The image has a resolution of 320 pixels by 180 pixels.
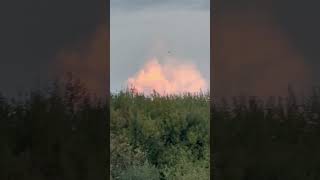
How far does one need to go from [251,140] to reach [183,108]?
3.48 meters

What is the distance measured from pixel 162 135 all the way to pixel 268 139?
347 cm

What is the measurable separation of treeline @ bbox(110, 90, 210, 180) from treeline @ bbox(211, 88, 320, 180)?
126 inches

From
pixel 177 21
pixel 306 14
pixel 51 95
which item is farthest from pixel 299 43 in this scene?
pixel 177 21

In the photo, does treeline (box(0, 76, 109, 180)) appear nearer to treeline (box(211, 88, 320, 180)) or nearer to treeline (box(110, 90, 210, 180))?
treeline (box(211, 88, 320, 180))

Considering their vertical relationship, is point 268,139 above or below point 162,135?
above

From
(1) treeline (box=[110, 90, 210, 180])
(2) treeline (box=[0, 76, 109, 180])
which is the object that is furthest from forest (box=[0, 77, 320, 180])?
(1) treeline (box=[110, 90, 210, 180])

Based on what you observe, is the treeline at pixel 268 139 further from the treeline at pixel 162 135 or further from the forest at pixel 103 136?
the treeline at pixel 162 135

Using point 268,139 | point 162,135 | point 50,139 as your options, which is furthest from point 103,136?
point 162,135

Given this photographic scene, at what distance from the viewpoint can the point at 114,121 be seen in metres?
6.86

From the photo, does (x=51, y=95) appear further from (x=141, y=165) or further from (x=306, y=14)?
(x=141, y=165)

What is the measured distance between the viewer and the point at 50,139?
3635 millimetres

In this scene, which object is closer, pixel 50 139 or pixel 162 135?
pixel 50 139

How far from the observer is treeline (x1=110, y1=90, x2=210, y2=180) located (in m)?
6.86

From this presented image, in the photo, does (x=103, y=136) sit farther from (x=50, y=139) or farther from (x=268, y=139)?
(x=268, y=139)
